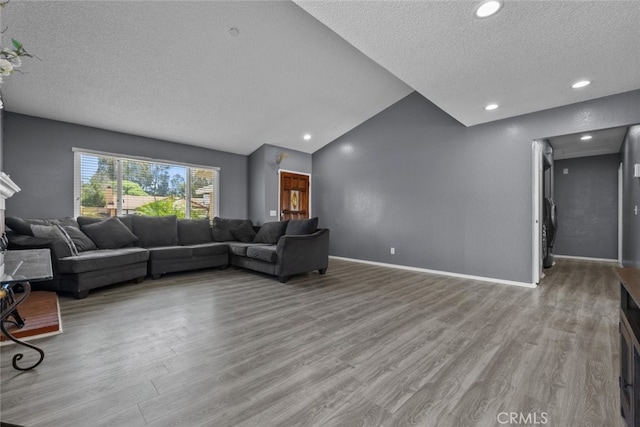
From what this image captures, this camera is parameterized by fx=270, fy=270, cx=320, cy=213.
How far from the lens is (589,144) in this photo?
4.99 m

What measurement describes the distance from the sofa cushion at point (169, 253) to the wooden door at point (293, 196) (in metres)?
2.39

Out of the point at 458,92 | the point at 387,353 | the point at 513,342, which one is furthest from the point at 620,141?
the point at 387,353

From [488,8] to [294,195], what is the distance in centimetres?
498

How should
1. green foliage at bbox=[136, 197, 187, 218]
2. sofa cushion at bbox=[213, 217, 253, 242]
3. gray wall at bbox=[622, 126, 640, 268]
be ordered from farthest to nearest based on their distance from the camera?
sofa cushion at bbox=[213, 217, 253, 242] → green foliage at bbox=[136, 197, 187, 218] → gray wall at bbox=[622, 126, 640, 268]

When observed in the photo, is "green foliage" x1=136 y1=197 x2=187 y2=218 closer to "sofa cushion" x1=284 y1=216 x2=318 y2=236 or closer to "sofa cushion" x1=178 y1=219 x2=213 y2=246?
"sofa cushion" x1=178 y1=219 x2=213 y2=246

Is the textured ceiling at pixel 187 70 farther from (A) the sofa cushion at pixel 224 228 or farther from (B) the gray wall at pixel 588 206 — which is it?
(B) the gray wall at pixel 588 206

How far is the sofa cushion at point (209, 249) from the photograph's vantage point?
4.37 metres

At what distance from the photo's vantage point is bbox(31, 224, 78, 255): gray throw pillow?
10.2 feet

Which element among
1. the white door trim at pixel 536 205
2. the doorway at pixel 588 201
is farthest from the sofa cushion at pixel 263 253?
the doorway at pixel 588 201

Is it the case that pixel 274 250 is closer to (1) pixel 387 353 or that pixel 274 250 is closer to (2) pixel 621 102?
(1) pixel 387 353

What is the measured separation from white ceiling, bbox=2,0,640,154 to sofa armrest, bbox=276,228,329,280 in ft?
7.64

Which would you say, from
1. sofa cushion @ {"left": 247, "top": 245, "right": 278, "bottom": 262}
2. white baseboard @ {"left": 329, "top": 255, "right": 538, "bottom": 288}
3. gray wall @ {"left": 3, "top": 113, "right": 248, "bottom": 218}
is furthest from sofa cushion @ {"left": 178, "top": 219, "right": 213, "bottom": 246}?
white baseboard @ {"left": 329, "top": 255, "right": 538, "bottom": 288}

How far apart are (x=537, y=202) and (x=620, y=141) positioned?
262cm

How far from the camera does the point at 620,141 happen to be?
475cm
